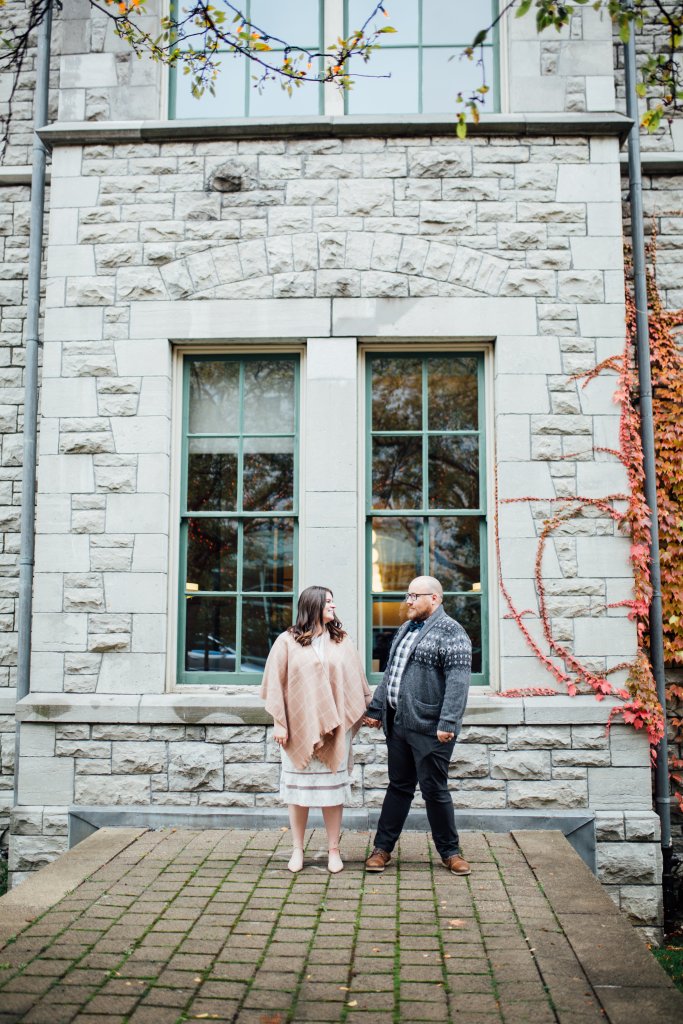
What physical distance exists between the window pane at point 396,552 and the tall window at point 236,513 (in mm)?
656

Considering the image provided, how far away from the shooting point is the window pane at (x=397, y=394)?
7445mm

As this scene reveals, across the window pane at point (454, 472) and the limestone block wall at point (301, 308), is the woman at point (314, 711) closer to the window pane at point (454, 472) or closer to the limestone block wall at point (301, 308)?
the limestone block wall at point (301, 308)

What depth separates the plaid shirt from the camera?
5.71 meters

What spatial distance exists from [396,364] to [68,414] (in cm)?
260

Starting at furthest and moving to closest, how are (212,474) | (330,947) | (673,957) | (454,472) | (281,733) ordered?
(212,474)
(454,472)
(673,957)
(281,733)
(330,947)

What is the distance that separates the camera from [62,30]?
25.8 ft

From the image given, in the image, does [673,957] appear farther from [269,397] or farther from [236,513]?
[269,397]

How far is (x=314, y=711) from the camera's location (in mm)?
5543

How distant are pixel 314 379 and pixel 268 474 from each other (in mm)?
839

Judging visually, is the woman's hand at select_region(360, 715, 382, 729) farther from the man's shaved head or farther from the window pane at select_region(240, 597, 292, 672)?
the window pane at select_region(240, 597, 292, 672)

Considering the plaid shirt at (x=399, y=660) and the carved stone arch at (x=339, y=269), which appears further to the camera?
the carved stone arch at (x=339, y=269)

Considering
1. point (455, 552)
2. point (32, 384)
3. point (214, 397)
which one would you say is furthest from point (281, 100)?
point (455, 552)

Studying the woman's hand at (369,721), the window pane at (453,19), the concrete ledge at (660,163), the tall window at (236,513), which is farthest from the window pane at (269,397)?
the concrete ledge at (660,163)

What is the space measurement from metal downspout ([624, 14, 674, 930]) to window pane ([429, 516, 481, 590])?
1322 millimetres
